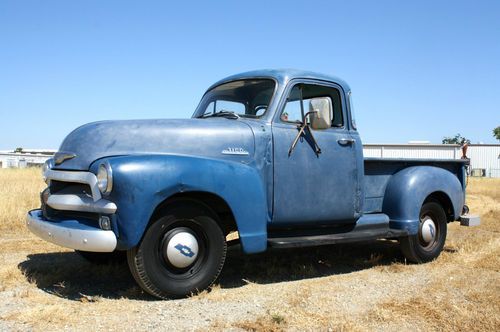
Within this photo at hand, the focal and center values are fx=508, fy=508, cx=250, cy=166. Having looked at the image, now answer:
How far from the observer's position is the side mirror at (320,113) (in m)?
5.09

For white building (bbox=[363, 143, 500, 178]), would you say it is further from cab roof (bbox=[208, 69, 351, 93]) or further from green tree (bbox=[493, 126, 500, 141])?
cab roof (bbox=[208, 69, 351, 93])

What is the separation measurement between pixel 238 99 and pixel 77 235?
96.5 inches

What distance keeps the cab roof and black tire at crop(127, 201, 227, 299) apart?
5.66ft

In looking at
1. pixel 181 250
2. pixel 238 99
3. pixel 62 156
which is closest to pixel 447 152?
pixel 238 99

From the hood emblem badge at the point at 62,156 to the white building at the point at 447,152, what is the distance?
3926 cm

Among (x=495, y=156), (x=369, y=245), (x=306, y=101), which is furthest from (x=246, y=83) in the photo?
(x=495, y=156)

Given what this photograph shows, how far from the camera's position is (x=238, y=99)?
561cm

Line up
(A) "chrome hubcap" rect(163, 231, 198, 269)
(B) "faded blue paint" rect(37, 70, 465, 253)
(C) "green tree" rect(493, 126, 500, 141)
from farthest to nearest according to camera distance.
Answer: (C) "green tree" rect(493, 126, 500, 141)
(A) "chrome hubcap" rect(163, 231, 198, 269)
(B) "faded blue paint" rect(37, 70, 465, 253)

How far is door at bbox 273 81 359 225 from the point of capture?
490 centimetres

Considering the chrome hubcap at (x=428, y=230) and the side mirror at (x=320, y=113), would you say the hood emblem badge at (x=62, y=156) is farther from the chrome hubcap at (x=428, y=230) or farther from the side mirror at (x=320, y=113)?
the chrome hubcap at (x=428, y=230)

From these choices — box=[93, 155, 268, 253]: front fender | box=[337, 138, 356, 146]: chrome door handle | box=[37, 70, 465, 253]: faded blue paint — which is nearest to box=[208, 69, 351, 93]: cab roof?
box=[37, 70, 465, 253]: faded blue paint

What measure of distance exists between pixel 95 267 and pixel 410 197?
11.7ft

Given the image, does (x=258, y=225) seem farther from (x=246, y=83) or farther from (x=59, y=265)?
(x=59, y=265)

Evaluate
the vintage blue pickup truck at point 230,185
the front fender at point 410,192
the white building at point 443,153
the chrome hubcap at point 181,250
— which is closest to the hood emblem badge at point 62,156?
the vintage blue pickup truck at point 230,185
